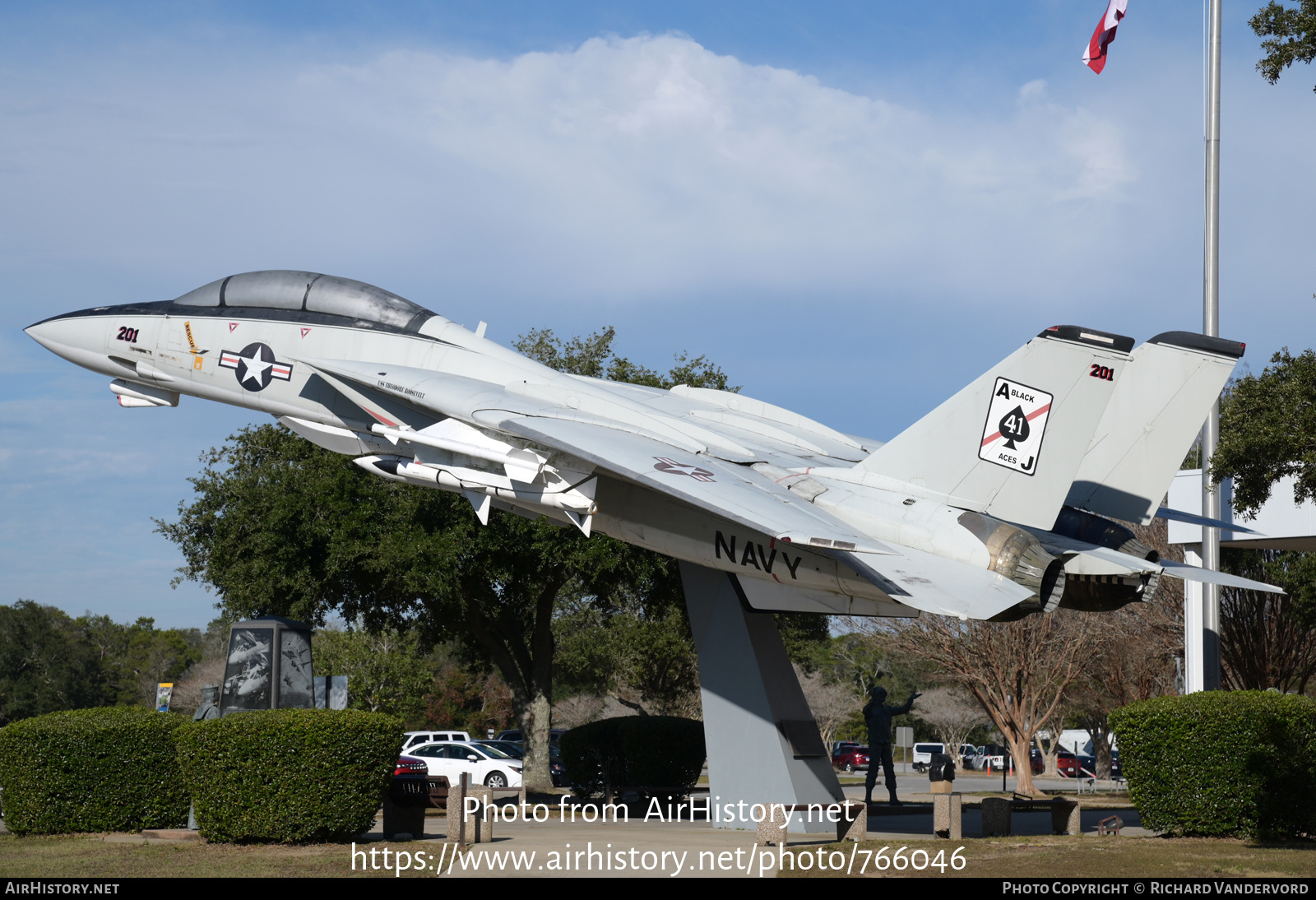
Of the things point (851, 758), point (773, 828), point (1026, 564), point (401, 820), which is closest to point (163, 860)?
point (401, 820)

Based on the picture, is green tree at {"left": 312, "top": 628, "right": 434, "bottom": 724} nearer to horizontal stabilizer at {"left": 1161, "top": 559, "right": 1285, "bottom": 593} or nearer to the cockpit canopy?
the cockpit canopy

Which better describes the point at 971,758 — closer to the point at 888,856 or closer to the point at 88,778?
the point at 888,856

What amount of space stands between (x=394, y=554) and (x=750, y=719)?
1322 centimetres

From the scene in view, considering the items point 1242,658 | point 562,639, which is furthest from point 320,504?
point 1242,658

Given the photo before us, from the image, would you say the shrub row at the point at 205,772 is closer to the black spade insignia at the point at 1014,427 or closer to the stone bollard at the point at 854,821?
the stone bollard at the point at 854,821

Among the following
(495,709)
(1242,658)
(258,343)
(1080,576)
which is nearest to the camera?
(1080,576)

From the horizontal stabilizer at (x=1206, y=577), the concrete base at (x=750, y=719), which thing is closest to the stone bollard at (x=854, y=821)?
the concrete base at (x=750, y=719)

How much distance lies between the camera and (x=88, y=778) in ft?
44.3

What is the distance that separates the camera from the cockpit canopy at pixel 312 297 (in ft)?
53.8

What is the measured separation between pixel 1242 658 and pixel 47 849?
110 feet

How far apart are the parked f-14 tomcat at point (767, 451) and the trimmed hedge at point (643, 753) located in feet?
19.6

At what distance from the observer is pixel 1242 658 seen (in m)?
33.8

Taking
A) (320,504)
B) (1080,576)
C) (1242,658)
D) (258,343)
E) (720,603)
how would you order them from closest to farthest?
(1080,576), (720,603), (258,343), (320,504), (1242,658)
